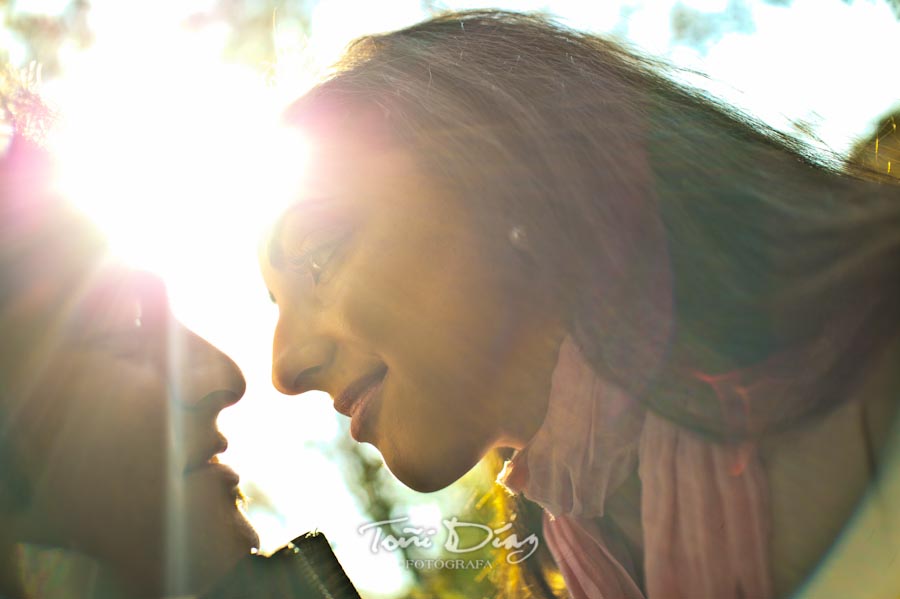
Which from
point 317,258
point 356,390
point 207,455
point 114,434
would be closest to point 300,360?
point 356,390

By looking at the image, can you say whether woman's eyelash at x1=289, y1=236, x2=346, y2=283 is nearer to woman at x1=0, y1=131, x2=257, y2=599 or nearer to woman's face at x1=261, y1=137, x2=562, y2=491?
woman's face at x1=261, y1=137, x2=562, y2=491

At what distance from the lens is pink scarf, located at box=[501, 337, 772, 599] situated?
192 centimetres

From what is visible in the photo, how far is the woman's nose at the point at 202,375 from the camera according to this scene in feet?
6.77

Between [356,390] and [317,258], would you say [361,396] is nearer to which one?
[356,390]

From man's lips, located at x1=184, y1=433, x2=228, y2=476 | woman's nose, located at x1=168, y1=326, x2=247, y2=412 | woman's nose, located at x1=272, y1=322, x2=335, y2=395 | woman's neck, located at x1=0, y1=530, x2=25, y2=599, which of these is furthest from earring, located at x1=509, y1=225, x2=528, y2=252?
woman's neck, located at x1=0, y1=530, x2=25, y2=599

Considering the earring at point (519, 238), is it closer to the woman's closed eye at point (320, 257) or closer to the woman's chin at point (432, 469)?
the woman's closed eye at point (320, 257)

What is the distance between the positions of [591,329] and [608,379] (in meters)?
0.14

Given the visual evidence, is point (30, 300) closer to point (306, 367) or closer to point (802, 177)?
point (306, 367)

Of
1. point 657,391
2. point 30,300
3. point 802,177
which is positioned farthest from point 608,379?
point 30,300

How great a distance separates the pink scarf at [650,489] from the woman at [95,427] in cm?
81

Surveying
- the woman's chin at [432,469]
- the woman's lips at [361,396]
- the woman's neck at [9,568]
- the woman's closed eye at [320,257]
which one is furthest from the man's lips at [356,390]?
the woman's neck at [9,568]

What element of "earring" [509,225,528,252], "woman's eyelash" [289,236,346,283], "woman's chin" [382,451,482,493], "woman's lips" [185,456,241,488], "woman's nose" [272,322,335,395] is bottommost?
"woman's chin" [382,451,482,493]

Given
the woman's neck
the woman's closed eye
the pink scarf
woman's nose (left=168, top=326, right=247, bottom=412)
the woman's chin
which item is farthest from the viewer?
the woman's closed eye

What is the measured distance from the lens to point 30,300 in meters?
1.86
